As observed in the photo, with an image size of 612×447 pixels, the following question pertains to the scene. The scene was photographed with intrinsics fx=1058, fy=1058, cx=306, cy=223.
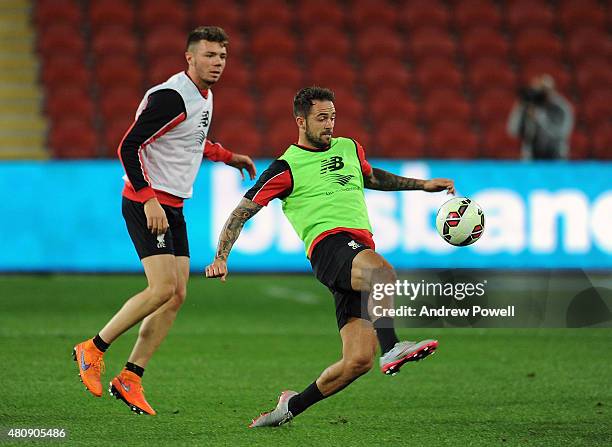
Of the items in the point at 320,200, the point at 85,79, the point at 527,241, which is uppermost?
the point at 85,79

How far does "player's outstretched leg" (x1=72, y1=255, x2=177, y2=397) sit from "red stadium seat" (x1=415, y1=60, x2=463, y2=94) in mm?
11570

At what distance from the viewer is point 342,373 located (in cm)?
520

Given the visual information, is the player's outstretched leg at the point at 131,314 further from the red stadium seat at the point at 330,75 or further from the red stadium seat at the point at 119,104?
the red stadium seat at the point at 330,75

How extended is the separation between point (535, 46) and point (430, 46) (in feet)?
6.01

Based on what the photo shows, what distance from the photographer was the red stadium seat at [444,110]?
1650cm

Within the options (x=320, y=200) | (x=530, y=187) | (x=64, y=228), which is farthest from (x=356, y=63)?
(x=320, y=200)

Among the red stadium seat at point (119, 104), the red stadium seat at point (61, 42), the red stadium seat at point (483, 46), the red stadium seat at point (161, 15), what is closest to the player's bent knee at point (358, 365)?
the red stadium seat at point (119, 104)

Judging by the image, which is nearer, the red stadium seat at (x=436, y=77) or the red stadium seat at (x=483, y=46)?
the red stadium seat at (x=436, y=77)

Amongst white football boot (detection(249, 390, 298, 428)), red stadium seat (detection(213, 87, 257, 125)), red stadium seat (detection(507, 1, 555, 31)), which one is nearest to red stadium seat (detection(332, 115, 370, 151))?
red stadium seat (detection(213, 87, 257, 125))

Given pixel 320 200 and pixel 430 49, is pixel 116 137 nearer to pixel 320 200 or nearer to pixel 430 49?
pixel 430 49

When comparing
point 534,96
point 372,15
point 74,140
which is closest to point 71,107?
point 74,140

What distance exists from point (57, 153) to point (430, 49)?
20.8 ft

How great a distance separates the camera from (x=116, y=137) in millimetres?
15336

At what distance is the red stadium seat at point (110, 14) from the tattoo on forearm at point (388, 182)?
12.0 m
